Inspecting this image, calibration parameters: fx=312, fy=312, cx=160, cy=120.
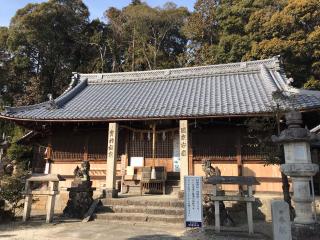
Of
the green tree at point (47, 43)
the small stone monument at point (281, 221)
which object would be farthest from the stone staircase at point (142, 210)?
the green tree at point (47, 43)

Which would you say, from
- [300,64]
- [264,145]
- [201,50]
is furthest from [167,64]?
[264,145]

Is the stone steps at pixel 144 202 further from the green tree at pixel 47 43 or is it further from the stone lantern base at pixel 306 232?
the green tree at pixel 47 43

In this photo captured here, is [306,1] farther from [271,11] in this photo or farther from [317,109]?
[317,109]

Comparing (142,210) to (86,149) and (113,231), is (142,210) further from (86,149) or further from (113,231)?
(86,149)

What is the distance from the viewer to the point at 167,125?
14.7 meters

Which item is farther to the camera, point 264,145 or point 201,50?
point 201,50

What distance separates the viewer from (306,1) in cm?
2612

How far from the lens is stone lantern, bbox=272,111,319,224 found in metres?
6.67

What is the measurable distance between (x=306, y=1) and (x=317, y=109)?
753 inches

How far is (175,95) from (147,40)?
931 inches

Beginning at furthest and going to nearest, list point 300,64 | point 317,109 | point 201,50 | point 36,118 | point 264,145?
point 201,50, point 300,64, point 36,118, point 317,109, point 264,145

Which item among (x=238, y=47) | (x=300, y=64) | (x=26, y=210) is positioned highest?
(x=238, y=47)

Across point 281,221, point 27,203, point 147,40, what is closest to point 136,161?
point 27,203

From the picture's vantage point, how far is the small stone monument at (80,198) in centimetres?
1044
